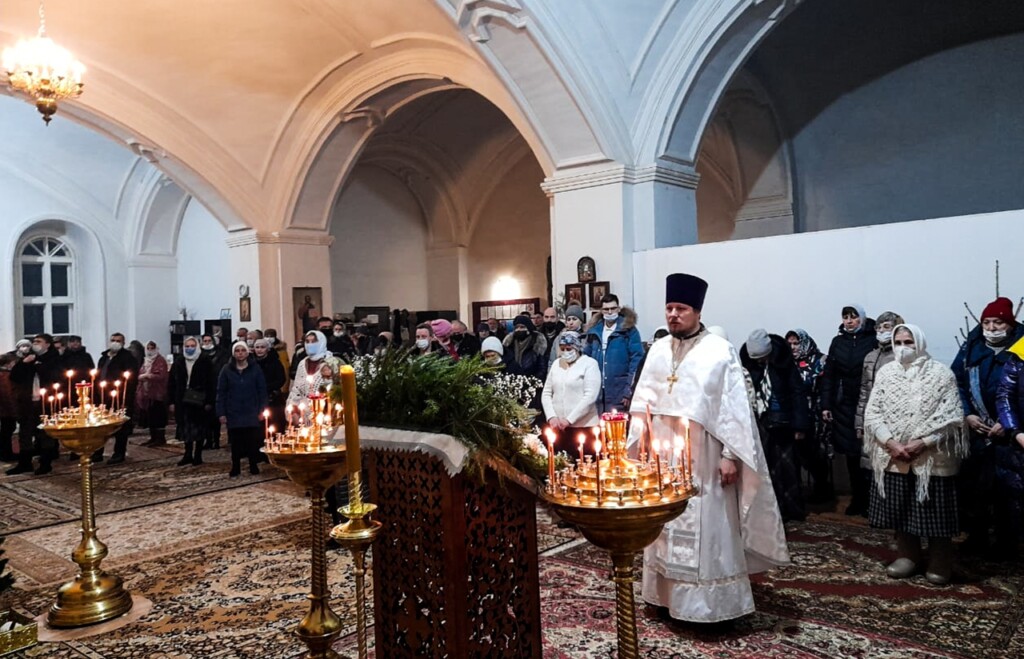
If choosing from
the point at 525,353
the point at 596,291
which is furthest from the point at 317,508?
the point at 596,291

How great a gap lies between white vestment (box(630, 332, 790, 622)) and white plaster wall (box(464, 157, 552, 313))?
1458 centimetres

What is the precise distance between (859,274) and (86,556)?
653cm

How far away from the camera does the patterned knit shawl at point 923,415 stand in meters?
4.64

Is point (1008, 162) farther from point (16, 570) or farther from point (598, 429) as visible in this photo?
point (16, 570)

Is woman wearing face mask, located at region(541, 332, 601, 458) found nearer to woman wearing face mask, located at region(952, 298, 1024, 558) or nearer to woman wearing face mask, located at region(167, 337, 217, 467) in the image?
woman wearing face mask, located at region(952, 298, 1024, 558)

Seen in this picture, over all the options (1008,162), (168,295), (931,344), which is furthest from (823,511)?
(168,295)

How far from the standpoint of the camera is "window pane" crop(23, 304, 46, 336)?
16828 millimetres

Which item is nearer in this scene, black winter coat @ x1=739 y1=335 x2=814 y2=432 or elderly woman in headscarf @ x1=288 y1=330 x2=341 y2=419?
black winter coat @ x1=739 y1=335 x2=814 y2=432

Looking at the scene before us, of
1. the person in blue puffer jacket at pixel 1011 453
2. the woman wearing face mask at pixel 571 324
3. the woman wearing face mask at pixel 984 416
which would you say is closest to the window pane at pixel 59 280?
the woman wearing face mask at pixel 571 324

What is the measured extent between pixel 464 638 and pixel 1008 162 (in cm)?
1271

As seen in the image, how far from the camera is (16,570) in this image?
5773 mm

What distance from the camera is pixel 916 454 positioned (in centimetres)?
466

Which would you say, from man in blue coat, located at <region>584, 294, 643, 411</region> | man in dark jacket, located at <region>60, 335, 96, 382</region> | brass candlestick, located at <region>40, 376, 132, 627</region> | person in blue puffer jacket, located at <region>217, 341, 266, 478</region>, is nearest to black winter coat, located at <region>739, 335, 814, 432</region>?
man in blue coat, located at <region>584, 294, 643, 411</region>

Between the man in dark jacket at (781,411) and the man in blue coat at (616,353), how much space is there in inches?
39.5
